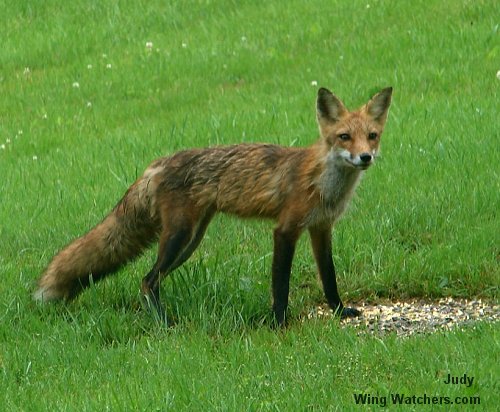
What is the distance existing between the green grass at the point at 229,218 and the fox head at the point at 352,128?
47.2 inches

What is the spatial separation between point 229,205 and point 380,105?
1448 mm

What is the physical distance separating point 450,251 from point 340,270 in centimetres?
92

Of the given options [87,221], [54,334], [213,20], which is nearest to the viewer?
[54,334]

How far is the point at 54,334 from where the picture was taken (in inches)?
299

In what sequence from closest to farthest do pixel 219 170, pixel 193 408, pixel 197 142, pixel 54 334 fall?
pixel 193 408 < pixel 54 334 < pixel 219 170 < pixel 197 142

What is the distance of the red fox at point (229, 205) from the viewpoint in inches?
313

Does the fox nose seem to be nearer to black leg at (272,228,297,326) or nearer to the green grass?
black leg at (272,228,297,326)

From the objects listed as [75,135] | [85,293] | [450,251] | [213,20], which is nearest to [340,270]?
[450,251]

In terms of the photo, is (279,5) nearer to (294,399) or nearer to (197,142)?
(197,142)

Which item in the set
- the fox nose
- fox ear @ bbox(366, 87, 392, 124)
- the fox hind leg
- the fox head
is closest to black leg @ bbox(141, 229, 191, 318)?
the fox hind leg

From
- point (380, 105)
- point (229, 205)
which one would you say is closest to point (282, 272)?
point (229, 205)

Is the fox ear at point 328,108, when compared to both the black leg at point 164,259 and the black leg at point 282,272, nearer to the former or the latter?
the black leg at point 282,272

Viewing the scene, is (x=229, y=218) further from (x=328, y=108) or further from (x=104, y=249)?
(x=328, y=108)

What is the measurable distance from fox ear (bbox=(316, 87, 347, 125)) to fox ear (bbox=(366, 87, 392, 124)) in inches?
7.8
